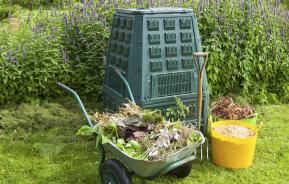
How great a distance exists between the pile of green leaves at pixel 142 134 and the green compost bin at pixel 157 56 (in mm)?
546

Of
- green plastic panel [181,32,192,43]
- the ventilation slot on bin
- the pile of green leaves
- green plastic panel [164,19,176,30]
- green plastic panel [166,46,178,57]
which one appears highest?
green plastic panel [164,19,176,30]

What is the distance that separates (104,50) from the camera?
4742 mm

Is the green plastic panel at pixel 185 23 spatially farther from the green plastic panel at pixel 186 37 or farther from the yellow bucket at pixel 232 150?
the yellow bucket at pixel 232 150

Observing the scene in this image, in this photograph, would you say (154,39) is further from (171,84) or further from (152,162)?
(152,162)

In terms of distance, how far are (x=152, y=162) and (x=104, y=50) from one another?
2.51m

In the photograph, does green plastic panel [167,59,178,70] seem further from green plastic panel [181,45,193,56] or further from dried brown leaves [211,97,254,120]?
dried brown leaves [211,97,254,120]

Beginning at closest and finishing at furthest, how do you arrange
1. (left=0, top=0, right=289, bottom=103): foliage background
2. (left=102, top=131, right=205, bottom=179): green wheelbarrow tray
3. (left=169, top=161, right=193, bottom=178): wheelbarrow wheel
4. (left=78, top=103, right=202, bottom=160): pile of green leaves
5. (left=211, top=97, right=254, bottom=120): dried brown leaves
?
(left=102, top=131, right=205, bottom=179): green wheelbarrow tray → (left=78, top=103, right=202, bottom=160): pile of green leaves → (left=169, top=161, right=193, bottom=178): wheelbarrow wheel → (left=211, top=97, right=254, bottom=120): dried brown leaves → (left=0, top=0, right=289, bottom=103): foliage background

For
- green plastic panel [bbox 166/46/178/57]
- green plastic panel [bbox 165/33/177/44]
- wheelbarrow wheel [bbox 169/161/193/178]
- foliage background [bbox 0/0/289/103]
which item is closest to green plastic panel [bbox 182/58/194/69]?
green plastic panel [bbox 166/46/178/57]

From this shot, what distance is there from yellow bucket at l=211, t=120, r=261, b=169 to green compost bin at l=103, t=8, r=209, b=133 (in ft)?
1.32

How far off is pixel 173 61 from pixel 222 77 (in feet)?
5.12

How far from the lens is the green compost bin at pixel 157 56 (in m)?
3.42

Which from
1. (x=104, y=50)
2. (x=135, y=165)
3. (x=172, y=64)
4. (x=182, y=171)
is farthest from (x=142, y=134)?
(x=104, y=50)

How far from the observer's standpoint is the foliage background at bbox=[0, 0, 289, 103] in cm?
450

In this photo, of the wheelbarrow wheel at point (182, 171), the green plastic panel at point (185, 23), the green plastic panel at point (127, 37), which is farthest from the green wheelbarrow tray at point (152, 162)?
the green plastic panel at point (185, 23)
